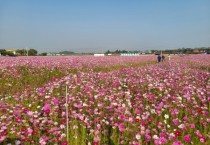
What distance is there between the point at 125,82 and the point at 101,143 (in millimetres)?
4472

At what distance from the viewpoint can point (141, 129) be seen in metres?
3.23

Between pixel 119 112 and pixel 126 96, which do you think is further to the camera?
pixel 126 96

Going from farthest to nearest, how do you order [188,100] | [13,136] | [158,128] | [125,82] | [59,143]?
1. [125,82]
2. [188,100]
3. [158,128]
4. [13,136]
5. [59,143]

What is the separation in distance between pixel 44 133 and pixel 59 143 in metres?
0.46

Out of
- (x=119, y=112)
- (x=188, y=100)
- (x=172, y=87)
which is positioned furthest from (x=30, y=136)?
(x=172, y=87)

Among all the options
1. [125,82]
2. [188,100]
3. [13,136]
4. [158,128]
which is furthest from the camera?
[125,82]

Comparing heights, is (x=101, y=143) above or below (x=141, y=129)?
below

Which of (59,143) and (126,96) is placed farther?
(126,96)

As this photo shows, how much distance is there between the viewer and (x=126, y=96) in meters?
5.23

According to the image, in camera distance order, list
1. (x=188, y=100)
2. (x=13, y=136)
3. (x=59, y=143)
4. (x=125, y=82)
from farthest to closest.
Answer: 1. (x=125, y=82)
2. (x=188, y=100)
3. (x=13, y=136)
4. (x=59, y=143)

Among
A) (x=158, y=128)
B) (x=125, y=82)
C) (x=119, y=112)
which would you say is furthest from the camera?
(x=125, y=82)

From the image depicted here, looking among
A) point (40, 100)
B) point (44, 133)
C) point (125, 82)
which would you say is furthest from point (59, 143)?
point (125, 82)

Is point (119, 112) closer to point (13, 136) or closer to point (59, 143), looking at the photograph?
point (59, 143)

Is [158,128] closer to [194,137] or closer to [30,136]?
[194,137]
